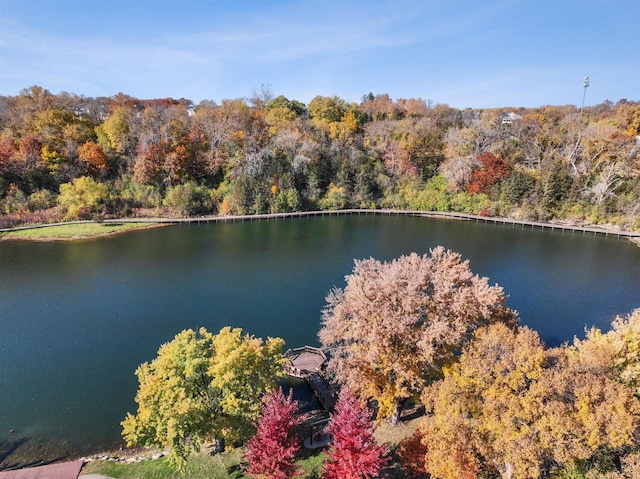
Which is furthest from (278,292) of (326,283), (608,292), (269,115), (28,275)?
(269,115)

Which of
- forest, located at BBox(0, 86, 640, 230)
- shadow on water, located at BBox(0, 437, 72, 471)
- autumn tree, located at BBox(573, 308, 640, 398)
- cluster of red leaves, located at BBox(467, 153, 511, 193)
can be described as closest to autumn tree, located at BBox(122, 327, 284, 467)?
shadow on water, located at BBox(0, 437, 72, 471)

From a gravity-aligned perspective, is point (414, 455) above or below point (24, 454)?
above

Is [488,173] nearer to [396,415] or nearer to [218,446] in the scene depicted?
[396,415]

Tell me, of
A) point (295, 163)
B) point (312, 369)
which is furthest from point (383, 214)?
point (312, 369)

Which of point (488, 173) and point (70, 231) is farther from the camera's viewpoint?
point (488, 173)

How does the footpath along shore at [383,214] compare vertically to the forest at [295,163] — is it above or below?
below

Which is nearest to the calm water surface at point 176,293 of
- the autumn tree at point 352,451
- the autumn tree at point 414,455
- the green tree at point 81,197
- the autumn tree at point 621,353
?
the green tree at point 81,197

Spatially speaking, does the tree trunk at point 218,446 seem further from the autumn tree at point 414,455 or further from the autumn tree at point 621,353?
the autumn tree at point 621,353

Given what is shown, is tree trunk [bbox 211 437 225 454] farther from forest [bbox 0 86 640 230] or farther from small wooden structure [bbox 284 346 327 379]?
forest [bbox 0 86 640 230]
